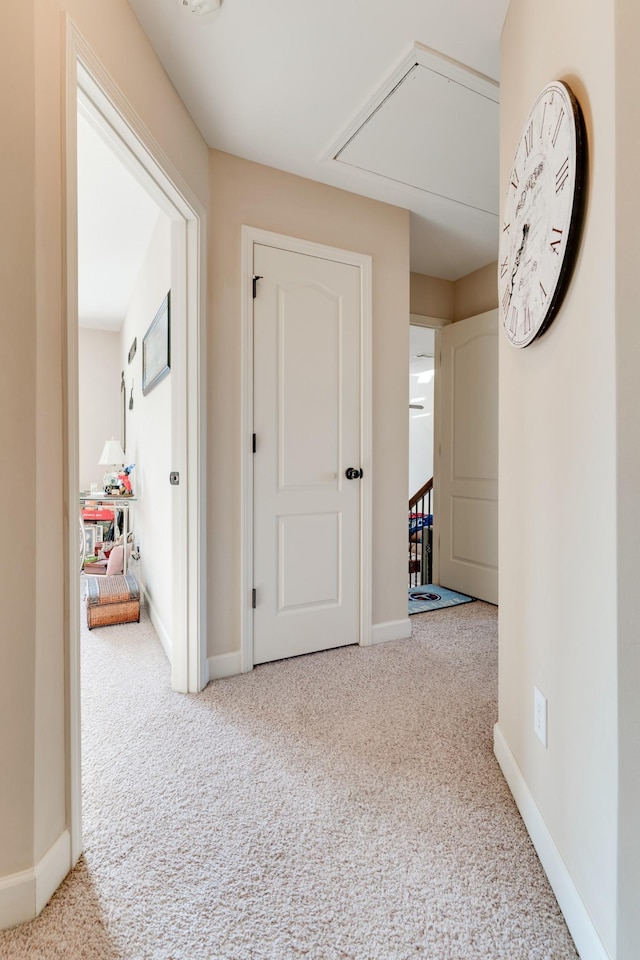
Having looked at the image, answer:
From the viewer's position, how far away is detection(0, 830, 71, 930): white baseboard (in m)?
1.03

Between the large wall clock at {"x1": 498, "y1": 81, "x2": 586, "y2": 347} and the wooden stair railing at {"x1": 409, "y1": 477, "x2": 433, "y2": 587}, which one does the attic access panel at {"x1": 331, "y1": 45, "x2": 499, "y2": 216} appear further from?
the wooden stair railing at {"x1": 409, "y1": 477, "x2": 433, "y2": 587}

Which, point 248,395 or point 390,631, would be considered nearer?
point 248,395

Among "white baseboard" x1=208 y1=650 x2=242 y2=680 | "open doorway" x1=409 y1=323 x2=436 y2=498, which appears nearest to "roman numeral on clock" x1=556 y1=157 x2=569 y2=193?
"white baseboard" x1=208 y1=650 x2=242 y2=680

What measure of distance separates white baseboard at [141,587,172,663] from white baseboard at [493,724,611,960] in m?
1.71

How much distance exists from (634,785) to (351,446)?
1.97 metres

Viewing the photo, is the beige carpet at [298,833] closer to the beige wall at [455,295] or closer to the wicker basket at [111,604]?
the wicker basket at [111,604]

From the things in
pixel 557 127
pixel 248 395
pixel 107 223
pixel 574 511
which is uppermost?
pixel 107 223

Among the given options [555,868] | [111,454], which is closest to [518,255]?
[555,868]

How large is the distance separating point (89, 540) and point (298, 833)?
440 cm

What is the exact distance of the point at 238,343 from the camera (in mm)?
2279

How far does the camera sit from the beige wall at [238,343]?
2.24 metres

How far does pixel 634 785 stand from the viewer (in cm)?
79

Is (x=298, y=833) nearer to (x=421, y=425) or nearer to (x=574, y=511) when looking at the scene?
(x=574, y=511)

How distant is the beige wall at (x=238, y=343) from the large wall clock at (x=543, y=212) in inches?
47.9
